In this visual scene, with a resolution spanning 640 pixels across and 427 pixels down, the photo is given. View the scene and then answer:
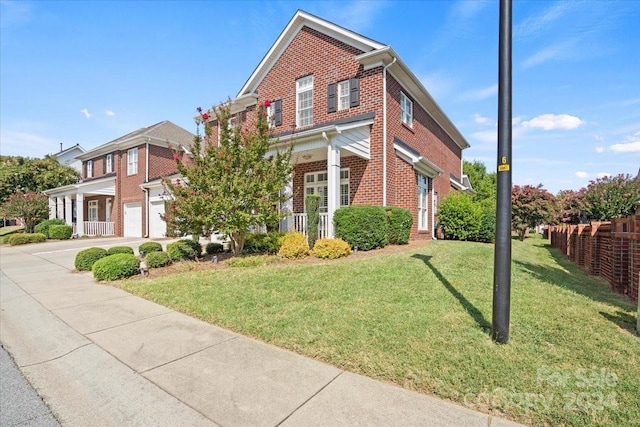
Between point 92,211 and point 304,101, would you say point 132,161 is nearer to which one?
point 92,211

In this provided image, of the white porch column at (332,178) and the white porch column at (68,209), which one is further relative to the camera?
the white porch column at (68,209)

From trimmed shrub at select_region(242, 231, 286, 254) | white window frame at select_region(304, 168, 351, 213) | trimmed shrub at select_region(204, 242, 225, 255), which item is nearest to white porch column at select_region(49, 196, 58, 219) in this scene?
trimmed shrub at select_region(204, 242, 225, 255)

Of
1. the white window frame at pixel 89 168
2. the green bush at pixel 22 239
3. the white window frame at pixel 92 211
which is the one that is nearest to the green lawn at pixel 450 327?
the green bush at pixel 22 239

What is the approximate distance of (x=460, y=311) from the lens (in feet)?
14.9

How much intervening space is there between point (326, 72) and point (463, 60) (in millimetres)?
5838

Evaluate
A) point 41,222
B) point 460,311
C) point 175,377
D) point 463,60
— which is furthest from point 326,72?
point 41,222

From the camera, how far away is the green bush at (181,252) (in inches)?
385

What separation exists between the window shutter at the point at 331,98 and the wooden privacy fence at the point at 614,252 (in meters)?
9.08

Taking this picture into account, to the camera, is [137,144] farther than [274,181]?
Yes

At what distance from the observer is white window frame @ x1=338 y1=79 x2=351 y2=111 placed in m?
12.5

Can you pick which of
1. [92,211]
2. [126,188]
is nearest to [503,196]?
[126,188]

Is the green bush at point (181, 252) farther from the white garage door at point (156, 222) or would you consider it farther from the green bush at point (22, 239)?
the green bush at point (22, 239)

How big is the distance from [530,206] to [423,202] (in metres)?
10.2

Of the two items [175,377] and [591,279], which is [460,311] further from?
[591,279]
